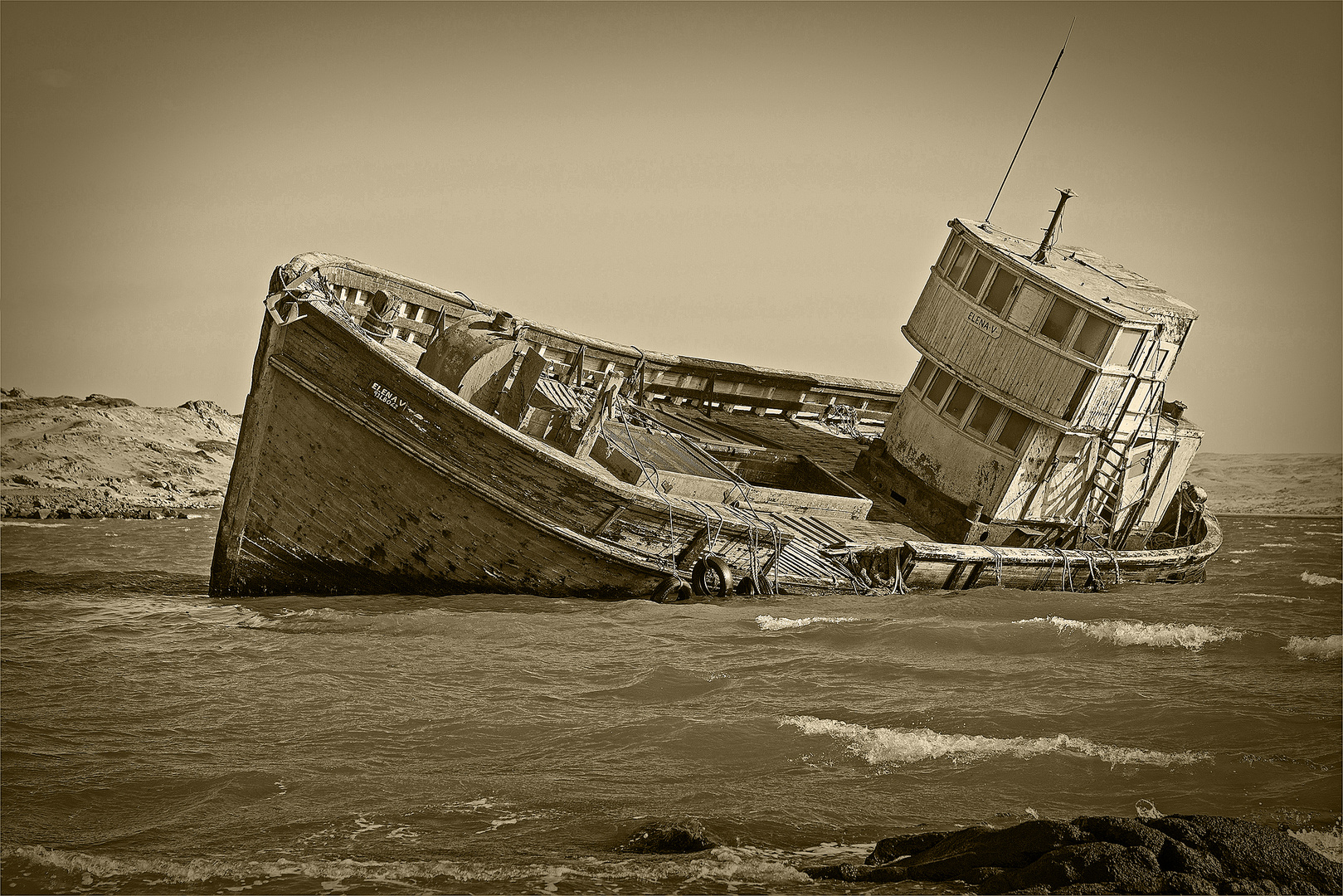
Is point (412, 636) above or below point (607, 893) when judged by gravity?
below

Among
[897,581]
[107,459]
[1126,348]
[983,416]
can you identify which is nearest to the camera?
[897,581]

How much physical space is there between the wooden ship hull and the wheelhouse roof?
10.3 feet

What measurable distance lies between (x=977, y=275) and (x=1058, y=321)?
4.31 feet

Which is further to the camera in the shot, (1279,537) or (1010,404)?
(1279,537)

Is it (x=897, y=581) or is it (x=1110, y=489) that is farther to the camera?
(x=1110, y=489)

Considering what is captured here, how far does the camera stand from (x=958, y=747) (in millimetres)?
7523

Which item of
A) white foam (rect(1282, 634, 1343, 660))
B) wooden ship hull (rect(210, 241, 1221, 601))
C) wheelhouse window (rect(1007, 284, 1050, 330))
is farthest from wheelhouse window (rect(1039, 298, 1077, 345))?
white foam (rect(1282, 634, 1343, 660))

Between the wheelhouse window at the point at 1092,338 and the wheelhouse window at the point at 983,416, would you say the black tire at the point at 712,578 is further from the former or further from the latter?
the wheelhouse window at the point at 1092,338

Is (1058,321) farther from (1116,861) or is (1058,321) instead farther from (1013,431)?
(1116,861)

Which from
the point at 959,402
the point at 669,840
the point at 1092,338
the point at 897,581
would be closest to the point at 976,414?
the point at 959,402

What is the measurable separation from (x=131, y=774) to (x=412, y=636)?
10.6 ft

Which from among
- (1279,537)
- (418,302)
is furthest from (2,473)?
(1279,537)

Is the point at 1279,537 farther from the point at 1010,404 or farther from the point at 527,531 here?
the point at 527,531

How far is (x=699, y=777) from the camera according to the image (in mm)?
6852
